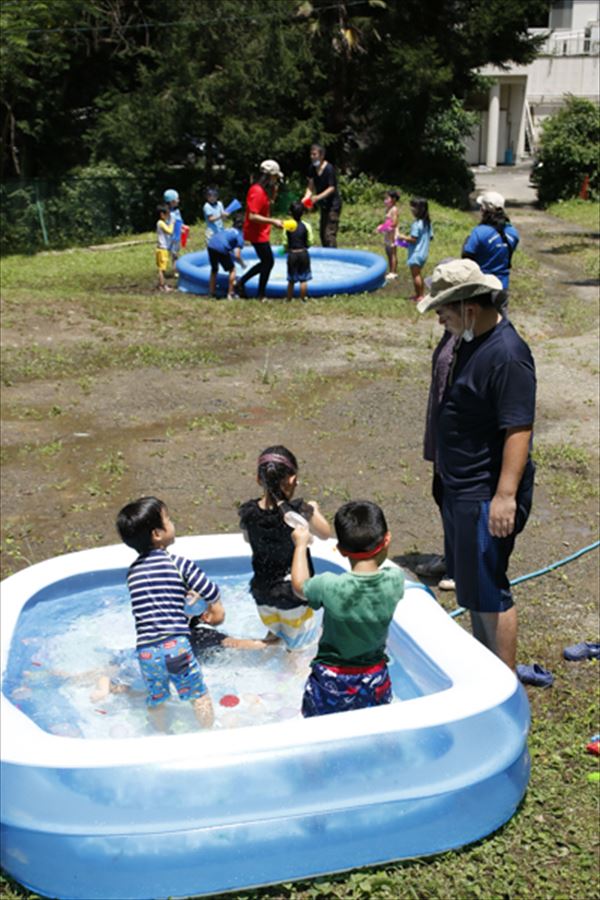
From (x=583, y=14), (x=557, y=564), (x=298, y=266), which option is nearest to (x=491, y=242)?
(x=557, y=564)

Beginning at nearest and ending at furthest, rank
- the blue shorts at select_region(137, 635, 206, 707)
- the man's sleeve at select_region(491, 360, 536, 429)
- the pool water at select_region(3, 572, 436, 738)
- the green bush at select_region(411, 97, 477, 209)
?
the man's sleeve at select_region(491, 360, 536, 429) → the blue shorts at select_region(137, 635, 206, 707) → the pool water at select_region(3, 572, 436, 738) → the green bush at select_region(411, 97, 477, 209)

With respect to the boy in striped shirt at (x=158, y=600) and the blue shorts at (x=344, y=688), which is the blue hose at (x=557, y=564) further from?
the boy in striped shirt at (x=158, y=600)

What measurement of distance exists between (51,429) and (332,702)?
18.7 feet

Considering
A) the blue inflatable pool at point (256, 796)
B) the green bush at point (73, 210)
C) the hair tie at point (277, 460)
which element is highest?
the hair tie at point (277, 460)

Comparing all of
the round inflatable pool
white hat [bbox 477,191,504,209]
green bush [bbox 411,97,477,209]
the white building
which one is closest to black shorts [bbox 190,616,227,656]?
white hat [bbox 477,191,504,209]

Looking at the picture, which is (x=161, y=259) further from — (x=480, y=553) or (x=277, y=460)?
(x=480, y=553)

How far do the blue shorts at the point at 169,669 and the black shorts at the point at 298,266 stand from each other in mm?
10190

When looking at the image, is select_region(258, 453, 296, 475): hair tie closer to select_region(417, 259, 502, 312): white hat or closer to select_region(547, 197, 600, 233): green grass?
select_region(417, 259, 502, 312): white hat

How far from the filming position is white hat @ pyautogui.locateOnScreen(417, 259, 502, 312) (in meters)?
4.25

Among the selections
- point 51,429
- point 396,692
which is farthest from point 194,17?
point 396,692

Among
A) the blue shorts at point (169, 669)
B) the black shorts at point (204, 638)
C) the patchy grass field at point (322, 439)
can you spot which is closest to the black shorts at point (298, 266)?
the patchy grass field at point (322, 439)

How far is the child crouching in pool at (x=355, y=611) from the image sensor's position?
385 centimetres

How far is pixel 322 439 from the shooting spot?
8805 mm

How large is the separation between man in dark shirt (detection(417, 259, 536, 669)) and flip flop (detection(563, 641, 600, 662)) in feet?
2.40
